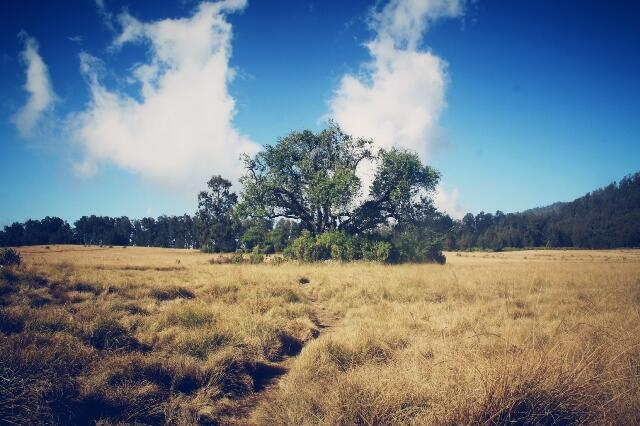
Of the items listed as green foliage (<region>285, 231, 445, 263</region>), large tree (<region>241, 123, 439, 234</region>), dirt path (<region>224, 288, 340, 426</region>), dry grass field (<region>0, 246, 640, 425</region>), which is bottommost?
dirt path (<region>224, 288, 340, 426</region>)

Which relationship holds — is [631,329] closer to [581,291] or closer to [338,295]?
[581,291]

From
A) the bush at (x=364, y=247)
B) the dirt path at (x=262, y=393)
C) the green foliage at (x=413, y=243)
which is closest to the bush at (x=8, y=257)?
the dirt path at (x=262, y=393)

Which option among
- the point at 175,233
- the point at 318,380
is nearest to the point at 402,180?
the point at 318,380

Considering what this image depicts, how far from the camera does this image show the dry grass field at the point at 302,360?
336 cm

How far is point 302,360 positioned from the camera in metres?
5.27

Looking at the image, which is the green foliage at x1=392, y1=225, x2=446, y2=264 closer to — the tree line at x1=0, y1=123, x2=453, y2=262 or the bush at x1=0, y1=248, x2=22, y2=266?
→ the tree line at x1=0, y1=123, x2=453, y2=262

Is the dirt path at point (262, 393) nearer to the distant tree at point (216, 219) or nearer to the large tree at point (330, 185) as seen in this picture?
the large tree at point (330, 185)

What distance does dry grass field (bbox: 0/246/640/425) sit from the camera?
336cm

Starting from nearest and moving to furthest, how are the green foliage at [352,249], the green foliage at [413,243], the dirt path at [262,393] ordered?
the dirt path at [262,393]
the green foliage at [352,249]
the green foliage at [413,243]

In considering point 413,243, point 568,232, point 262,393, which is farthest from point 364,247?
point 568,232

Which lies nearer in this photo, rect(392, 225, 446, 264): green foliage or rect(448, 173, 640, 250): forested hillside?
rect(392, 225, 446, 264): green foliage

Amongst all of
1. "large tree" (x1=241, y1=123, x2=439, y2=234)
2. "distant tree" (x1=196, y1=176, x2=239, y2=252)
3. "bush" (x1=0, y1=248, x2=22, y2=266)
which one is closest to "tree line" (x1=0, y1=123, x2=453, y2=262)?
"large tree" (x1=241, y1=123, x2=439, y2=234)

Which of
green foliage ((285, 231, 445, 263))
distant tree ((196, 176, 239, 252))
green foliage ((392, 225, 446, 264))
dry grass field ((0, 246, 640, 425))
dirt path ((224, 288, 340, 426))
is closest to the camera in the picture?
dry grass field ((0, 246, 640, 425))

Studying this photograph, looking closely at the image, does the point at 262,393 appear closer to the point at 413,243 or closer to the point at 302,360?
the point at 302,360
